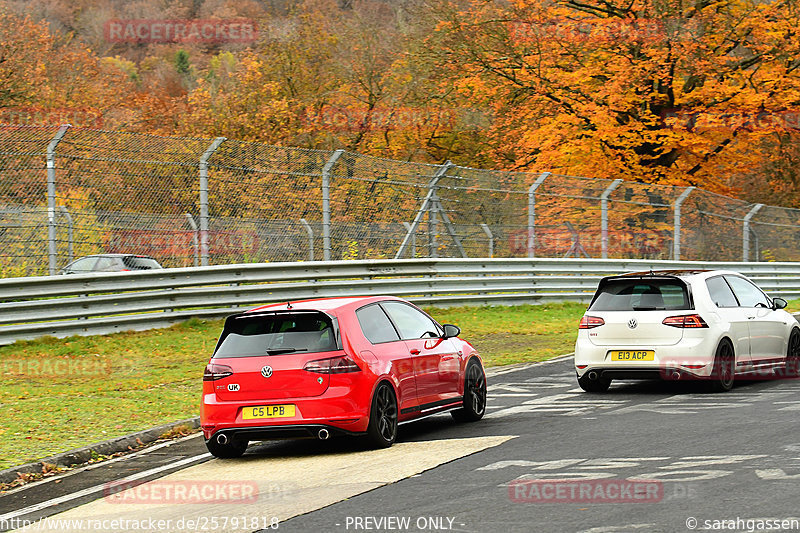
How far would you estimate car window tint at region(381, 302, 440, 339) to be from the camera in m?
10.5

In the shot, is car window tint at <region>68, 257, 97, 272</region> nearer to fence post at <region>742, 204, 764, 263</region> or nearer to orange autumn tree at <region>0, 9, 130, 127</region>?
fence post at <region>742, 204, 764, 263</region>

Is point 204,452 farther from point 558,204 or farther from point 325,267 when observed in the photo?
point 558,204

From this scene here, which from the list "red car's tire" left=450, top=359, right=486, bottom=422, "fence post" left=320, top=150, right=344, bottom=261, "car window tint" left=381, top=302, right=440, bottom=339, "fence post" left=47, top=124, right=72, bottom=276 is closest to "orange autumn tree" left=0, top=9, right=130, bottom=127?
"fence post" left=320, top=150, right=344, bottom=261

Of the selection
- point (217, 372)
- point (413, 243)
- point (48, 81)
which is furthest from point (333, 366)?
point (48, 81)

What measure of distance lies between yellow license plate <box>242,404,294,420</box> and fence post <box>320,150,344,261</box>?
11343 millimetres

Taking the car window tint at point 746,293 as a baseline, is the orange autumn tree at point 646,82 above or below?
above

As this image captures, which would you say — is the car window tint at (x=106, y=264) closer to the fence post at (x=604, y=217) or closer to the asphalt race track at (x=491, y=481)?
the asphalt race track at (x=491, y=481)

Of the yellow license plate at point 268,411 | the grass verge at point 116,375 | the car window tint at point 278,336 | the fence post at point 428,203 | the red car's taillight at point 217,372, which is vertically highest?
the fence post at point 428,203

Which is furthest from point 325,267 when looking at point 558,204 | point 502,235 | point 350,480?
point 350,480

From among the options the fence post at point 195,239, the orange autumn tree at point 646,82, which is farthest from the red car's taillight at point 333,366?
the orange autumn tree at point 646,82

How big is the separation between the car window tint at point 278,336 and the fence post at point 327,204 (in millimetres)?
10763

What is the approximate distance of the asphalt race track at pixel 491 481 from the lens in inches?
260

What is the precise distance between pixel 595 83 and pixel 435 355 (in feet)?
89.1

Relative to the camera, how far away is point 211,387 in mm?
9547
